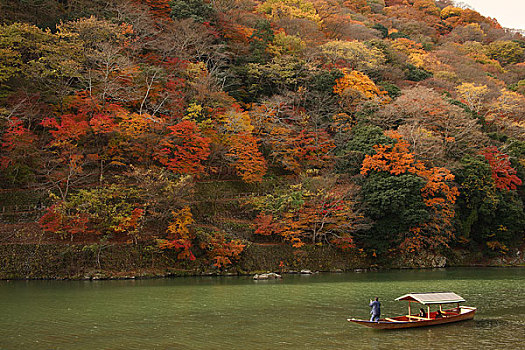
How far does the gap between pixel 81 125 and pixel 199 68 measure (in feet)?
46.0

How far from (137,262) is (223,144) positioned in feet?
44.9

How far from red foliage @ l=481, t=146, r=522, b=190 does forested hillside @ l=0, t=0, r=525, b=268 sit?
187 millimetres

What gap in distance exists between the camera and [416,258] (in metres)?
38.3

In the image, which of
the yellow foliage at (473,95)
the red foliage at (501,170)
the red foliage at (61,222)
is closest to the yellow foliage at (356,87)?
the yellow foliage at (473,95)

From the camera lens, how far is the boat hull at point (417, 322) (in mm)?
15375

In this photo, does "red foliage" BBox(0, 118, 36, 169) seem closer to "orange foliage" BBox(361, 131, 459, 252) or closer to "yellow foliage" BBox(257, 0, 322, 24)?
"orange foliage" BBox(361, 131, 459, 252)

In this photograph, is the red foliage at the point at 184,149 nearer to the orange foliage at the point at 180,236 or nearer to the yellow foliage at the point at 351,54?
the orange foliage at the point at 180,236

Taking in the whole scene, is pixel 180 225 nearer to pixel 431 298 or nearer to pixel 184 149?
pixel 184 149

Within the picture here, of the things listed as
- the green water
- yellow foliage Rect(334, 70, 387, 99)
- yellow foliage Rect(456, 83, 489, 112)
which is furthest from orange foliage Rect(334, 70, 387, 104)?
the green water

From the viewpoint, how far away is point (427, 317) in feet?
54.7

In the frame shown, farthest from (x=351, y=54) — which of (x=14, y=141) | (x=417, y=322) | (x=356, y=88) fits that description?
(x=417, y=322)

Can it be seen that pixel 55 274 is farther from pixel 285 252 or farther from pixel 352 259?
pixel 352 259

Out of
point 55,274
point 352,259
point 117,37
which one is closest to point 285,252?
point 352,259

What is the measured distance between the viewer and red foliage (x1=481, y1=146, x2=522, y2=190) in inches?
1668
